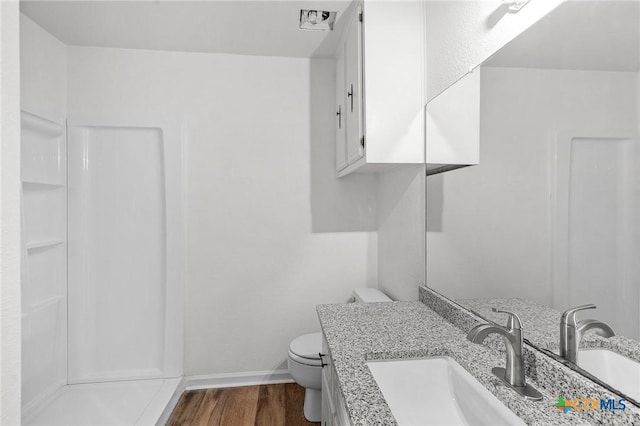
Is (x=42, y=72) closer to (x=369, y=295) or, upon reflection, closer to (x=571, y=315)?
(x=369, y=295)

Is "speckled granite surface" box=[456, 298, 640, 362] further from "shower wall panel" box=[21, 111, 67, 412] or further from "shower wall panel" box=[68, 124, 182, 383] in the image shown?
"shower wall panel" box=[21, 111, 67, 412]

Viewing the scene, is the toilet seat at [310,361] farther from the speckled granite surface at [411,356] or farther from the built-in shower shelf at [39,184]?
the built-in shower shelf at [39,184]

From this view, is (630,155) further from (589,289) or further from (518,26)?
(518,26)

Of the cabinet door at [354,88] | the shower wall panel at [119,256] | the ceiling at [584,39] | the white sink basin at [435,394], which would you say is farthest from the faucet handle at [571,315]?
the shower wall panel at [119,256]

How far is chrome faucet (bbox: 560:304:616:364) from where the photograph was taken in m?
0.81

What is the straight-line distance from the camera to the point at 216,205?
2482mm

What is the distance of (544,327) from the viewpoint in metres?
0.96

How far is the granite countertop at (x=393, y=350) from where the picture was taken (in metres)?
0.80

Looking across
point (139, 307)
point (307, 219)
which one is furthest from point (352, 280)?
point (139, 307)

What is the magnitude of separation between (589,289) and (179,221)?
2276 mm

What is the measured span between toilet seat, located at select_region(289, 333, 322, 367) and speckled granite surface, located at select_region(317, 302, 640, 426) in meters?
0.52

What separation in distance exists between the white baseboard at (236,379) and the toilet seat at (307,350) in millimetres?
491

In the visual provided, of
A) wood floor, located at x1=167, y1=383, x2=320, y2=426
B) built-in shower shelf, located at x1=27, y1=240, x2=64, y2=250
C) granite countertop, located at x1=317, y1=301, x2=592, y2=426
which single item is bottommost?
wood floor, located at x1=167, y1=383, x2=320, y2=426
